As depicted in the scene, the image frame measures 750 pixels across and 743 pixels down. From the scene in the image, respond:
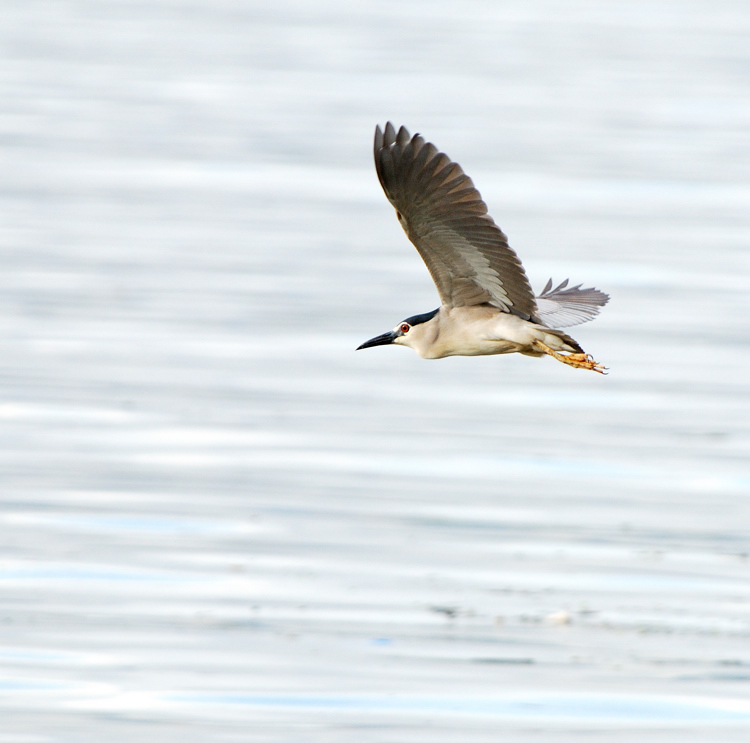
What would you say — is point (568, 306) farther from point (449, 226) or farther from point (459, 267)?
point (449, 226)

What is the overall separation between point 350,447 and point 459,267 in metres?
4.38

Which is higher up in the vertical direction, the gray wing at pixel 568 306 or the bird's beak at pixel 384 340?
the gray wing at pixel 568 306

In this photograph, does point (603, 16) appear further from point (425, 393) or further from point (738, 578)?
point (738, 578)

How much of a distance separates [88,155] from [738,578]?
1340 centimetres

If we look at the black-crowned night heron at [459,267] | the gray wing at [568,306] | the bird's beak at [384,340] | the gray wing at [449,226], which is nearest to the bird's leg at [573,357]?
the black-crowned night heron at [459,267]

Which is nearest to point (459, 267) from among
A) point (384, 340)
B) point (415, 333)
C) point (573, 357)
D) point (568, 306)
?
point (415, 333)

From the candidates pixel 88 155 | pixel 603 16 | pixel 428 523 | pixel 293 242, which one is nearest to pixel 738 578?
pixel 428 523

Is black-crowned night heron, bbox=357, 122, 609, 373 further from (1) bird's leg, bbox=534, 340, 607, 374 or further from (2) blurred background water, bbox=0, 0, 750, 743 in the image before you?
(2) blurred background water, bbox=0, 0, 750, 743

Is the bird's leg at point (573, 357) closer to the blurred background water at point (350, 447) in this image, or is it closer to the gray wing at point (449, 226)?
the gray wing at point (449, 226)

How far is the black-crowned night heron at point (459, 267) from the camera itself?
7.11 m

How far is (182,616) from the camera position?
30.8 ft

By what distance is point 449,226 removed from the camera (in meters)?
7.32

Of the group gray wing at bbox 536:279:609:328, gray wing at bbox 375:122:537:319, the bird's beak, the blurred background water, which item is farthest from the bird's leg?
the blurred background water

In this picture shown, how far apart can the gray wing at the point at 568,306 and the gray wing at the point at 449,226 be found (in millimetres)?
491
